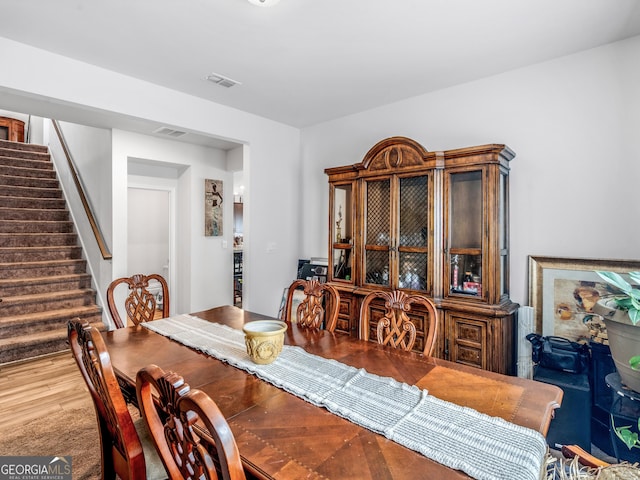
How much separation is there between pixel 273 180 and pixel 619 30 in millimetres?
3101

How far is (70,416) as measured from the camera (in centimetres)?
256

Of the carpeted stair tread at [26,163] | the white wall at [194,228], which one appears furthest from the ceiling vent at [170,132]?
the carpeted stair tread at [26,163]

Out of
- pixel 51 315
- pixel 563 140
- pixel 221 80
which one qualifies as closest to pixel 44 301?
pixel 51 315

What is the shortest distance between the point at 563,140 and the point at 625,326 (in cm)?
148

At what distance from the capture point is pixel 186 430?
0.82 meters

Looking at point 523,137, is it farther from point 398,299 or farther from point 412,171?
point 398,299

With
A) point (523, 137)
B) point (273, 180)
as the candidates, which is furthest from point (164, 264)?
point (523, 137)

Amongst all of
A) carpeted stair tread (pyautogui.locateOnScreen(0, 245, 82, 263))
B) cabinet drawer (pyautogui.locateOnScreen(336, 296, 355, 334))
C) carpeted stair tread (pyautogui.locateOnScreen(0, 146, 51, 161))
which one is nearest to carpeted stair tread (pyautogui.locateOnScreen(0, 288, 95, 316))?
carpeted stair tread (pyautogui.locateOnScreen(0, 245, 82, 263))

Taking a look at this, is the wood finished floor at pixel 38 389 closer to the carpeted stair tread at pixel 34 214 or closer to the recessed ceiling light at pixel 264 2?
the carpeted stair tread at pixel 34 214

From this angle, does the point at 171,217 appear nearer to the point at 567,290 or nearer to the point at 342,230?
the point at 342,230

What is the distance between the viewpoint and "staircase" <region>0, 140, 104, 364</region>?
3.91 m

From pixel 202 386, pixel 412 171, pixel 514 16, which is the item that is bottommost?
pixel 202 386

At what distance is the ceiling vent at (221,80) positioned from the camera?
2.86m

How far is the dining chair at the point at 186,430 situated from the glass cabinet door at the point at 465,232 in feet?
7.03
